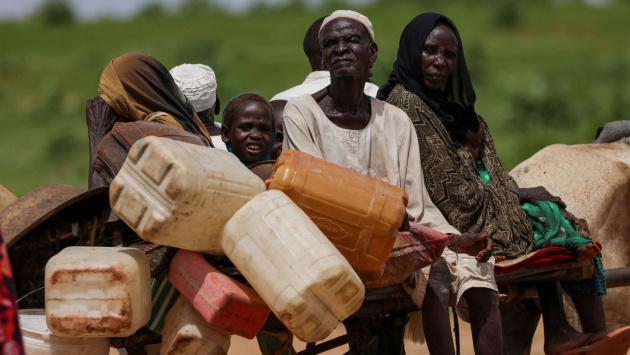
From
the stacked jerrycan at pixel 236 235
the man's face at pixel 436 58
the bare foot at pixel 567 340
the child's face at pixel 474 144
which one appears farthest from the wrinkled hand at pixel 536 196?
the stacked jerrycan at pixel 236 235

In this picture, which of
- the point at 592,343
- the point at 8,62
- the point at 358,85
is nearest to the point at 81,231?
the point at 358,85

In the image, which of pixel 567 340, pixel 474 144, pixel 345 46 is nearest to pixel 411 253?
pixel 345 46

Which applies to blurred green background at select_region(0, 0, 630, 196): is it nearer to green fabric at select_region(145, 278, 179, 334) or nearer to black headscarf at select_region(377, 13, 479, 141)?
black headscarf at select_region(377, 13, 479, 141)

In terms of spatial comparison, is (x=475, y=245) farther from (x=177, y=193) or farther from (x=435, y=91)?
(x=177, y=193)

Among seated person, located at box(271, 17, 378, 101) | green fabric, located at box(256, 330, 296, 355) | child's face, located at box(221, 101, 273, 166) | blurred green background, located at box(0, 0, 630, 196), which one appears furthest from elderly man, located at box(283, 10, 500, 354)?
blurred green background, located at box(0, 0, 630, 196)

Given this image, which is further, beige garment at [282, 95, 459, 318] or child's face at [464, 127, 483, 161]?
child's face at [464, 127, 483, 161]

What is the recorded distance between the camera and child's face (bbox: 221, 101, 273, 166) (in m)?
5.34

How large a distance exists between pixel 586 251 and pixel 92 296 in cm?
263

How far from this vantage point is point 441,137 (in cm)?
565

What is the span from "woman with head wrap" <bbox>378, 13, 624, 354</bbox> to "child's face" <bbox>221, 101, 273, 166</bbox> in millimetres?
707

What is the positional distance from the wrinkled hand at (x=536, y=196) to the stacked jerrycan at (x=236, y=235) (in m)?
2.23

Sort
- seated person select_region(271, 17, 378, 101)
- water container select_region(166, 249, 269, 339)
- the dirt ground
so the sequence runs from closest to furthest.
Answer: water container select_region(166, 249, 269, 339)
seated person select_region(271, 17, 378, 101)
the dirt ground

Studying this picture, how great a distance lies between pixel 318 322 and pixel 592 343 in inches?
91.0

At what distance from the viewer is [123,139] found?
187 inches
